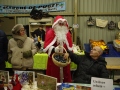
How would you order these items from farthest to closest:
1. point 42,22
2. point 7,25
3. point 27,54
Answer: point 7,25, point 42,22, point 27,54

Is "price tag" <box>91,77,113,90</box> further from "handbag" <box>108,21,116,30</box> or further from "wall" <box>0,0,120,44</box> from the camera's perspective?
"handbag" <box>108,21,116,30</box>

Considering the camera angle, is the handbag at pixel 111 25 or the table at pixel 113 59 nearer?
the table at pixel 113 59

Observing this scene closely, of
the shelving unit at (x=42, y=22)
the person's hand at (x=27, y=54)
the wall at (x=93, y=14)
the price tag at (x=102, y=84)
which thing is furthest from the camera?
the wall at (x=93, y=14)

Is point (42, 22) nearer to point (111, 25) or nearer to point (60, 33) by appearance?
point (111, 25)

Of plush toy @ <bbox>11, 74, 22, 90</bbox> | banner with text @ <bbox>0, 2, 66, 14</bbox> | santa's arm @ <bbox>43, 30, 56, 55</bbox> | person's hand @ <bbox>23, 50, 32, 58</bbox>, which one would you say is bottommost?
plush toy @ <bbox>11, 74, 22, 90</bbox>

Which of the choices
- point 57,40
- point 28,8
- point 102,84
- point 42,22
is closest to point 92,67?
point 57,40

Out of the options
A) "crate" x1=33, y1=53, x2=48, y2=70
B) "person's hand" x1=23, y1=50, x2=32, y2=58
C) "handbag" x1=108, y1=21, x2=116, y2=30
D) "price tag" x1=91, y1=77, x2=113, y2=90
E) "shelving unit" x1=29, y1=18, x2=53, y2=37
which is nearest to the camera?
"price tag" x1=91, y1=77, x2=113, y2=90

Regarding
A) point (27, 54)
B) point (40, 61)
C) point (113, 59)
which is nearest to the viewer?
point (27, 54)

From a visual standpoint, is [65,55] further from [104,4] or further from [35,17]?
[104,4]

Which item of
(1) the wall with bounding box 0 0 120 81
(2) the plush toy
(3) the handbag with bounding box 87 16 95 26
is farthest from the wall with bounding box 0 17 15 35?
(2) the plush toy

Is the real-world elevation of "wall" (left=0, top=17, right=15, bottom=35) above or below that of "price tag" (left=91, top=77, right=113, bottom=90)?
above

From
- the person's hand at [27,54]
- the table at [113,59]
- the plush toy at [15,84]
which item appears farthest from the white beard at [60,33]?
the table at [113,59]

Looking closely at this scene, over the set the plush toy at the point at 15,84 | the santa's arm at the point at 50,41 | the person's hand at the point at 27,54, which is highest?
the santa's arm at the point at 50,41

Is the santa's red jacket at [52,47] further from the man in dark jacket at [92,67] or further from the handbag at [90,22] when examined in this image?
the handbag at [90,22]
